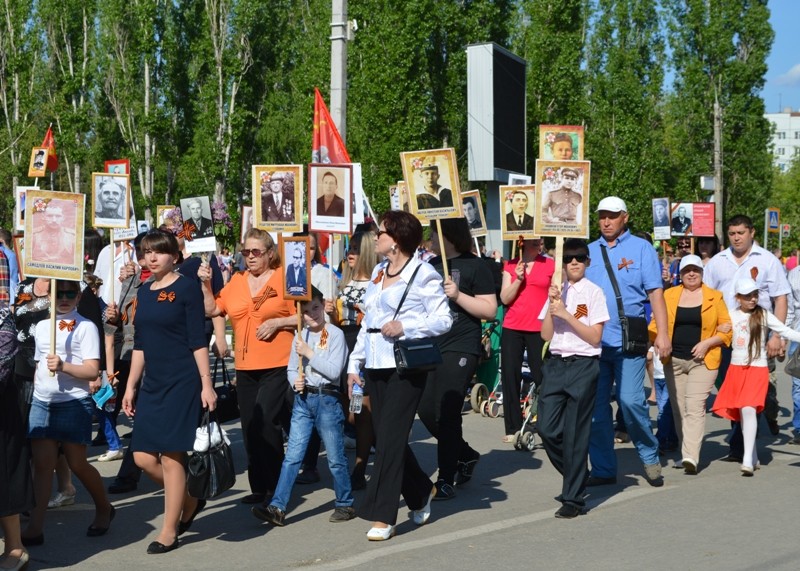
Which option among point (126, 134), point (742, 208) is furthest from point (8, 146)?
point (742, 208)

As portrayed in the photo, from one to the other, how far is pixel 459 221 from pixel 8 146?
46996 millimetres

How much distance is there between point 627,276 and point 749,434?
69.2 inches

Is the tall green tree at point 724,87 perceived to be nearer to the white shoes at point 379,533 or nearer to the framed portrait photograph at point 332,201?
the framed portrait photograph at point 332,201

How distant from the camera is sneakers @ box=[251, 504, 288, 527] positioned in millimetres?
7223

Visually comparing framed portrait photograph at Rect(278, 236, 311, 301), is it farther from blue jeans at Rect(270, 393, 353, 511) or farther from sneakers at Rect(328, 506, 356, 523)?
sneakers at Rect(328, 506, 356, 523)

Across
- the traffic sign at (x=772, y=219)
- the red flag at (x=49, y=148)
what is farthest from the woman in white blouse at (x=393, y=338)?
the traffic sign at (x=772, y=219)

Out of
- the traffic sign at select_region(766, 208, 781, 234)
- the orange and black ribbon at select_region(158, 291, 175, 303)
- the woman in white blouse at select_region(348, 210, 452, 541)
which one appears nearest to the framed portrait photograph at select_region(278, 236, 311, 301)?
the woman in white blouse at select_region(348, 210, 452, 541)

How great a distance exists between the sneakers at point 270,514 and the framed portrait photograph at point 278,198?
215 centimetres

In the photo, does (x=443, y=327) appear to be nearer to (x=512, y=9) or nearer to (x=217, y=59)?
(x=512, y=9)

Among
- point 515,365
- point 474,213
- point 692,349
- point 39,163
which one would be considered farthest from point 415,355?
point 39,163

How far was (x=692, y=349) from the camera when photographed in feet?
31.1

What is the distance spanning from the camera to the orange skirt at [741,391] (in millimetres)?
9336

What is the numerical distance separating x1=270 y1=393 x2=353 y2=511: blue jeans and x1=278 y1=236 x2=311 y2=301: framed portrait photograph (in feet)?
2.12

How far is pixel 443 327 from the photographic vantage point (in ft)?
23.2
